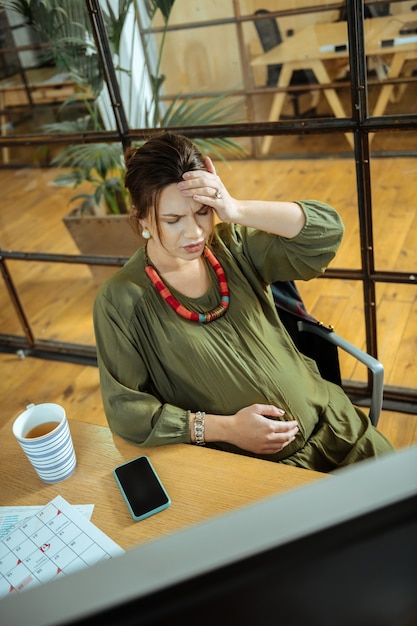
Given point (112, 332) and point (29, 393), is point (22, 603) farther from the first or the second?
point (29, 393)

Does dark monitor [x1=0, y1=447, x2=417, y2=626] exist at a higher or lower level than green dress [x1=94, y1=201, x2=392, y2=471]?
higher

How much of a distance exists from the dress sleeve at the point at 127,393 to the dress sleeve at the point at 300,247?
0.37 metres

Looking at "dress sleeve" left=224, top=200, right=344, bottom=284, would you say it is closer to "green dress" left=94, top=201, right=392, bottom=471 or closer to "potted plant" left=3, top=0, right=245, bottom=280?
"green dress" left=94, top=201, right=392, bottom=471

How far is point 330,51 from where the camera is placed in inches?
68.9

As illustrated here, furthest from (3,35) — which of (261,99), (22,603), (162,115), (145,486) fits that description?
(22,603)

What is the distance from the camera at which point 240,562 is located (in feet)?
1.19

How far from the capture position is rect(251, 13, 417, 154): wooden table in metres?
1.66

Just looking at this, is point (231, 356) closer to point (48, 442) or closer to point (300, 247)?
point (300, 247)

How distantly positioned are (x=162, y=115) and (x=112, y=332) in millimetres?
1002

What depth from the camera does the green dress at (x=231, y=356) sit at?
4.40 feet

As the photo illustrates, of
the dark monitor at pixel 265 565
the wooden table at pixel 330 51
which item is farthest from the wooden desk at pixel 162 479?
the wooden table at pixel 330 51

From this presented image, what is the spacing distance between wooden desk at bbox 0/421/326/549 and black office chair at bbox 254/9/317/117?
1147mm

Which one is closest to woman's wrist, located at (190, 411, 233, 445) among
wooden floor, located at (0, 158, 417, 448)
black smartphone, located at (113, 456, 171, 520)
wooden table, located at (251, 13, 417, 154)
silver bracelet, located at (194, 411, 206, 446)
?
silver bracelet, located at (194, 411, 206, 446)

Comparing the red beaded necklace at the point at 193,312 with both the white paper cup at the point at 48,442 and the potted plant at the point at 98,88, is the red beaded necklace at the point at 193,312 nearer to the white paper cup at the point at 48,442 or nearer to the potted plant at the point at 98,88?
the white paper cup at the point at 48,442
